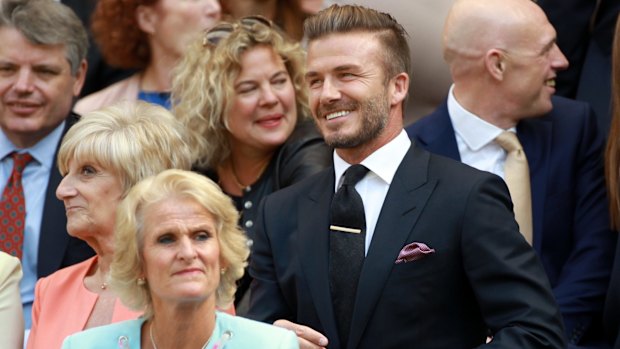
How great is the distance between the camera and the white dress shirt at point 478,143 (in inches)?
220

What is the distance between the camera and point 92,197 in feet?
16.6

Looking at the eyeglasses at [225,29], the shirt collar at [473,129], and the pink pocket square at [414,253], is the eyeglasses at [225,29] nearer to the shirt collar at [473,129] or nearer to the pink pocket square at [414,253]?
the shirt collar at [473,129]

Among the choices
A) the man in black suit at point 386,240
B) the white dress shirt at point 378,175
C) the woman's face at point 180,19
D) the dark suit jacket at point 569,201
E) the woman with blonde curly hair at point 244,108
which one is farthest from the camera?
the woman's face at point 180,19

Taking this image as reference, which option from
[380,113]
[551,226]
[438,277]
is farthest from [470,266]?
[551,226]

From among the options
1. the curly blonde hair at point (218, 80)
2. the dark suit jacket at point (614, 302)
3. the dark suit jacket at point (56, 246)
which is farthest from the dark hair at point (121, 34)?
the dark suit jacket at point (614, 302)

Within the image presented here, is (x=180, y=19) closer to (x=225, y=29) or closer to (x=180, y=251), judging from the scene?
(x=225, y=29)

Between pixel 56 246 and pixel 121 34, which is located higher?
pixel 121 34

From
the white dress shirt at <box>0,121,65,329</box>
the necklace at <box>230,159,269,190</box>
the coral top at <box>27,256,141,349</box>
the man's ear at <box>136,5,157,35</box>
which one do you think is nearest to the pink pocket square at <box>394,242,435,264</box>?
the coral top at <box>27,256,141,349</box>

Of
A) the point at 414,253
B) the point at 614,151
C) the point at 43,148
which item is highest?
the point at 414,253

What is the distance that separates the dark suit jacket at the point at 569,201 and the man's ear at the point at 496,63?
0.75ft

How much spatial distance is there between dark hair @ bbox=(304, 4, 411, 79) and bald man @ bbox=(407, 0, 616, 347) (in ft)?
3.15

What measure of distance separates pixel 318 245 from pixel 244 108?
1.41 m

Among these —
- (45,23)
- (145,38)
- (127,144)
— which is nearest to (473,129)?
(127,144)

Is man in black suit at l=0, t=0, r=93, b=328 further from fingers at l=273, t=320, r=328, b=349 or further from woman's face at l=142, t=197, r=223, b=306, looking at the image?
fingers at l=273, t=320, r=328, b=349
